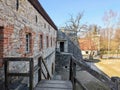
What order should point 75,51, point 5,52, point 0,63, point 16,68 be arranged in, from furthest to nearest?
point 75,51, point 16,68, point 5,52, point 0,63

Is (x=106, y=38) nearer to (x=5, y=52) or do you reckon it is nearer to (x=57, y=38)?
(x=57, y=38)

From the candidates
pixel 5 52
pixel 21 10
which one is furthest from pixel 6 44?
pixel 21 10

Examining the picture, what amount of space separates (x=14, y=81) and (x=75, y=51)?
26.2 m

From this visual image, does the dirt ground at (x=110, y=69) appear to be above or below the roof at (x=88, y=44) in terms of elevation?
below

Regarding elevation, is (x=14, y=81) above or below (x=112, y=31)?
below

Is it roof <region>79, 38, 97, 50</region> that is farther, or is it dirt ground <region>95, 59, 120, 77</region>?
roof <region>79, 38, 97, 50</region>

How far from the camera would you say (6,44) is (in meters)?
5.43

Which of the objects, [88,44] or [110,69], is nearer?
[110,69]

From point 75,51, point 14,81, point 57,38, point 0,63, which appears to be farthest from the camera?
point 75,51

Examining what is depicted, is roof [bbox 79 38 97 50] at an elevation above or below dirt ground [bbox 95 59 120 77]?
above

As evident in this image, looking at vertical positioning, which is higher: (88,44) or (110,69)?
(88,44)

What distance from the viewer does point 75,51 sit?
104ft

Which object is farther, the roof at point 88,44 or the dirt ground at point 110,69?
the roof at point 88,44

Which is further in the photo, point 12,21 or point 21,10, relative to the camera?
point 21,10
